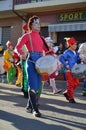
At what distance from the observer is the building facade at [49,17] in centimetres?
1756

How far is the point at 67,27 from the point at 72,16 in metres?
0.60

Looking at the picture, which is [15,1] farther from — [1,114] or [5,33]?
[1,114]

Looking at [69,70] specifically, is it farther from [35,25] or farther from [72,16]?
[72,16]

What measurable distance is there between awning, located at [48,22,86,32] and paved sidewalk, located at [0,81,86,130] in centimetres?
694

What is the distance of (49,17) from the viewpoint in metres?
19.2

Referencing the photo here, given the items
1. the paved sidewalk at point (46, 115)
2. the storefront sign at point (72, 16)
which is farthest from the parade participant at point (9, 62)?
the storefront sign at point (72, 16)

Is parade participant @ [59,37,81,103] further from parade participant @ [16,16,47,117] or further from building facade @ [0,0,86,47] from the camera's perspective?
building facade @ [0,0,86,47]

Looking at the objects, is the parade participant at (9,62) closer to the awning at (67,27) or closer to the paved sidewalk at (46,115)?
the paved sidewalk at (46,115)

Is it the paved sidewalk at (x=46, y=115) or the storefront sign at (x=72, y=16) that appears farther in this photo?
the storefront sign at (x=72, y=16)

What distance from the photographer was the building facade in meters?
17.6

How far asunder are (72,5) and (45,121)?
11.0 metres

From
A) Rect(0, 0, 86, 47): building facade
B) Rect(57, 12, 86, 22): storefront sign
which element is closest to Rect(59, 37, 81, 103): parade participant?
Rect(0, 0, 86, 47): building facade

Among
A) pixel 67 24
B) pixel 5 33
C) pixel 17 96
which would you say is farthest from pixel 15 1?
pixel 17 96

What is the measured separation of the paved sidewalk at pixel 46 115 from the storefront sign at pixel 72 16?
755 cm
